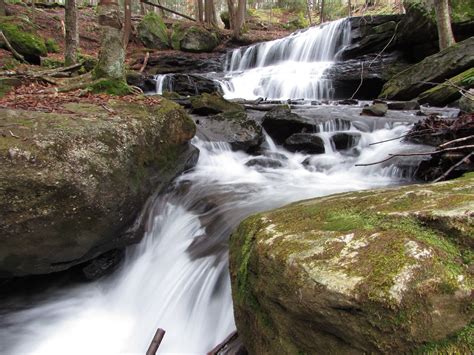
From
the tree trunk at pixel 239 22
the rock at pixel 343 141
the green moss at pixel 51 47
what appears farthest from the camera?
the tree trunk at pixel 239 22

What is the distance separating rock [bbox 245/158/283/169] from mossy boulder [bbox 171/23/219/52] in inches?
623

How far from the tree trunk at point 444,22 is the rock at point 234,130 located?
754 centimetres

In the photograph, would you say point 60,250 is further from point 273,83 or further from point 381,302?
point 273,83

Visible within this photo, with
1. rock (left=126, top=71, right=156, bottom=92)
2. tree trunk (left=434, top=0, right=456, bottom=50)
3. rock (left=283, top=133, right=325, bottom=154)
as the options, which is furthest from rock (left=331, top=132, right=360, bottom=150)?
rock (left=126, top=71, right=156, bottom=92)

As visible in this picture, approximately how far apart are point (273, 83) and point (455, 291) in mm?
13760

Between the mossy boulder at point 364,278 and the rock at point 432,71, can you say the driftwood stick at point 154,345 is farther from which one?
the rock at point 432,71

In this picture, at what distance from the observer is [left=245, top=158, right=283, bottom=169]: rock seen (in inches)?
274

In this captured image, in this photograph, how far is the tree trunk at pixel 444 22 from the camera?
10.6m

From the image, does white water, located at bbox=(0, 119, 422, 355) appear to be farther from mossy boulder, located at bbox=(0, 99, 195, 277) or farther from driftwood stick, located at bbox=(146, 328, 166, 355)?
driftwood stick, located at bbox=(146, 328, 166, 355)

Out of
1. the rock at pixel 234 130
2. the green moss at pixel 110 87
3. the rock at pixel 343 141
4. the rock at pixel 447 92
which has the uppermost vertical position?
the green moss at pixel 110 87

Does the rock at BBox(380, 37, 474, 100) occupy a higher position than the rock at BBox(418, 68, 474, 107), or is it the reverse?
the rock at BBox(380, 37, 474, 100)

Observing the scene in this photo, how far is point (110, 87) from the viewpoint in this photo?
6.14 meters

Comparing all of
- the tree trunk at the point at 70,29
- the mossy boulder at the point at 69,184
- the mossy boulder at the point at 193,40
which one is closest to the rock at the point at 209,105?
the mossy boulder at the point at 69,184

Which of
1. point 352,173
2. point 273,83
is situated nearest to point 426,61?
point 273,83
